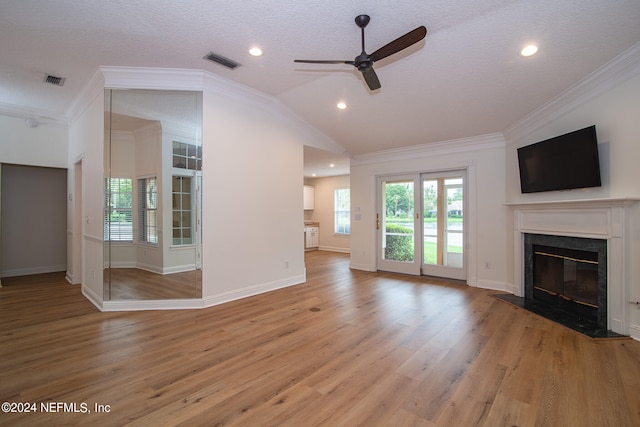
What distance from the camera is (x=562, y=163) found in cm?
348

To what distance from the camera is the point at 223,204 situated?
4.00 metres

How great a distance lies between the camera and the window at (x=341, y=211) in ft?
31.5

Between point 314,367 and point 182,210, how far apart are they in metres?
2.61

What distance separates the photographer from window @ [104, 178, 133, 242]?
12.2ft

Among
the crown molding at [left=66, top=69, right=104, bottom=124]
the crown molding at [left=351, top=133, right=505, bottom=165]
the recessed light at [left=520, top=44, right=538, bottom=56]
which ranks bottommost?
the crown molding at [left=351, top=133, right=505, bottom=165]

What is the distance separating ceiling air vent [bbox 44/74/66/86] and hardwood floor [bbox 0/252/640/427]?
3050 millimetres

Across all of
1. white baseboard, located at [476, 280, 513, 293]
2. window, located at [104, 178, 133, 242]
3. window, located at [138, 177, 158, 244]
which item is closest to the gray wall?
window, located at [104, 178, 133, 242]

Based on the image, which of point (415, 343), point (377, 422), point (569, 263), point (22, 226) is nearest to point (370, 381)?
point (377, 422)

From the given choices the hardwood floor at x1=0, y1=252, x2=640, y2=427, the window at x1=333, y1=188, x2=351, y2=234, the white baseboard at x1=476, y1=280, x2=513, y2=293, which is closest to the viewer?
the hardwood floor at x1=0, y1=252, x2=640, y2=427

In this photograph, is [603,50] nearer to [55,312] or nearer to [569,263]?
[569,263]

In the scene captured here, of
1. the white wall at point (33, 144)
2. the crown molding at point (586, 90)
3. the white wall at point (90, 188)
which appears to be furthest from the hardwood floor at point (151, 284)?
the crown molding at point (586, 90)

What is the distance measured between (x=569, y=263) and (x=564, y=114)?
1.86 meters

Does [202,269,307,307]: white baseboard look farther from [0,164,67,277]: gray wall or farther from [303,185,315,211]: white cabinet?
[303,185,315,211]: white cabinet

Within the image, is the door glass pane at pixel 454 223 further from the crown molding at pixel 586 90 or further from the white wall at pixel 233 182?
the white wall at pixel 233 182
